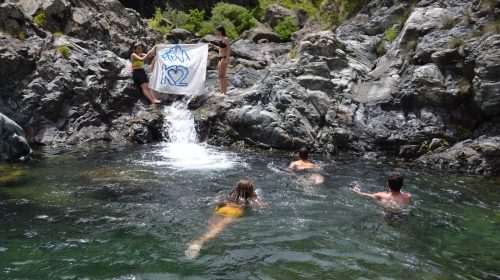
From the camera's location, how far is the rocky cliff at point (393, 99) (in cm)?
1420

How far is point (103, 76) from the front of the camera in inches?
746

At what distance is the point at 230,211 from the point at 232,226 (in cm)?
63

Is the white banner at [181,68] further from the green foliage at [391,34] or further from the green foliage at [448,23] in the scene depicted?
the green foliage at [448,23]

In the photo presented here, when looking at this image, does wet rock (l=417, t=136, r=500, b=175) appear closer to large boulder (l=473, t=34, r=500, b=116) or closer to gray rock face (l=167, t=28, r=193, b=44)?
large boulder (l=473, t=34, r=500, b=116)

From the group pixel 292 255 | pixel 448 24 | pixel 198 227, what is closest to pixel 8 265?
pixel 198 227

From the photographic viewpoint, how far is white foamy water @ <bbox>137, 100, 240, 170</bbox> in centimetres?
1334

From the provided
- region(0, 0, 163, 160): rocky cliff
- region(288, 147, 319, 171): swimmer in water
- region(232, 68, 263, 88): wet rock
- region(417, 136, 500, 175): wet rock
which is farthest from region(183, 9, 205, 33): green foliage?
region(417, 136, 500, 175): wet rock

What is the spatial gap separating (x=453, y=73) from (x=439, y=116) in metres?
1.51

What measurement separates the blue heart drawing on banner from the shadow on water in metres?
5.11

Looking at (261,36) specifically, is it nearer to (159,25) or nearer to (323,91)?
(159,25)

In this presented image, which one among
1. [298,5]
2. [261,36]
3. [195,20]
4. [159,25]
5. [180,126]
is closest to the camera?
[180,126]

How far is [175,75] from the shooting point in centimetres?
1745

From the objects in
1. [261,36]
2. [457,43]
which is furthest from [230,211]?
[261,36]

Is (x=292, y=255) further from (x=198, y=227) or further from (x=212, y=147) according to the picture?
(x=212, y=147)
